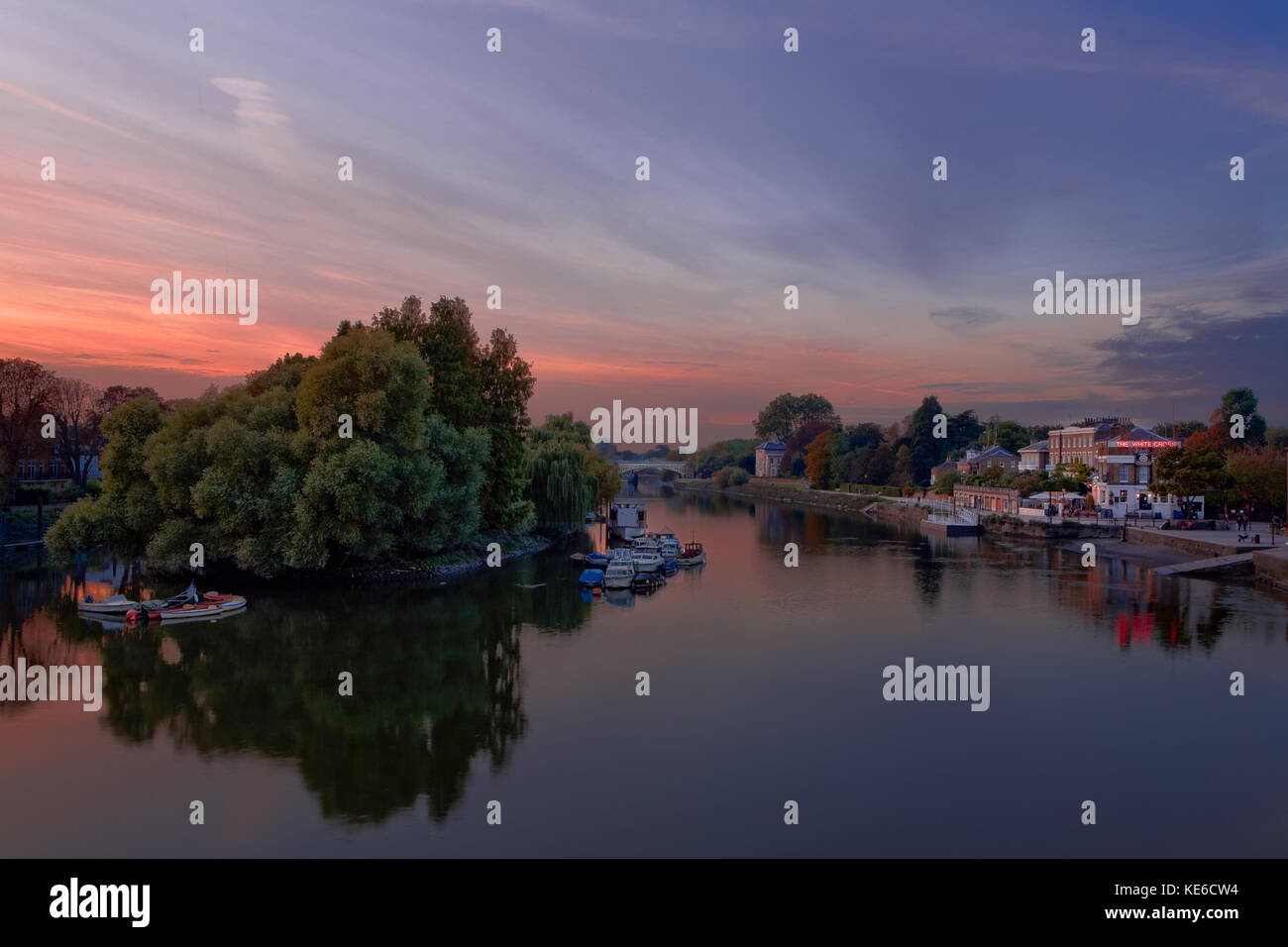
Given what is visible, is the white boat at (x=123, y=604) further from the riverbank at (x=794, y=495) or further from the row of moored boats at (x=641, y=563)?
the riverbank at (x=794, y=495)

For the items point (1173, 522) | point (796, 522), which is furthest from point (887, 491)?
point (1173, 522)

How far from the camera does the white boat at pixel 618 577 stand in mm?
32219

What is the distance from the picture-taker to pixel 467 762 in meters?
14.5

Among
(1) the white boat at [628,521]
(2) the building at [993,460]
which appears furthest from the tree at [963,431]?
(1) the white boat at [628,521]

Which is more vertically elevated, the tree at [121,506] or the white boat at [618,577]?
the tree at [121,506]

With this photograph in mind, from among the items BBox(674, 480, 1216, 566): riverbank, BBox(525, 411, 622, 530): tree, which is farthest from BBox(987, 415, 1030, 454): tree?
BBox(525, 411, 622, 530): tree

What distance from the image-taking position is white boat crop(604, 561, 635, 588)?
32.2m

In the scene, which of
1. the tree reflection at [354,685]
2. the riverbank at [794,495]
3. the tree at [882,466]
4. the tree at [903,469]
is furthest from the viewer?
the tree at [882,466]

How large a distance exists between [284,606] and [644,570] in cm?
1401

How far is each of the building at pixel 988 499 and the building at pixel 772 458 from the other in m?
58.2

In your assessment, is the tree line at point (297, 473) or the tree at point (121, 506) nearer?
the tree line at point (297, 473)

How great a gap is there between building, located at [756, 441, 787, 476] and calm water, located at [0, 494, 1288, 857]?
104 meters

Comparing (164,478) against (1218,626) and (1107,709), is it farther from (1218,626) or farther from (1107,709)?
(1218,626)
